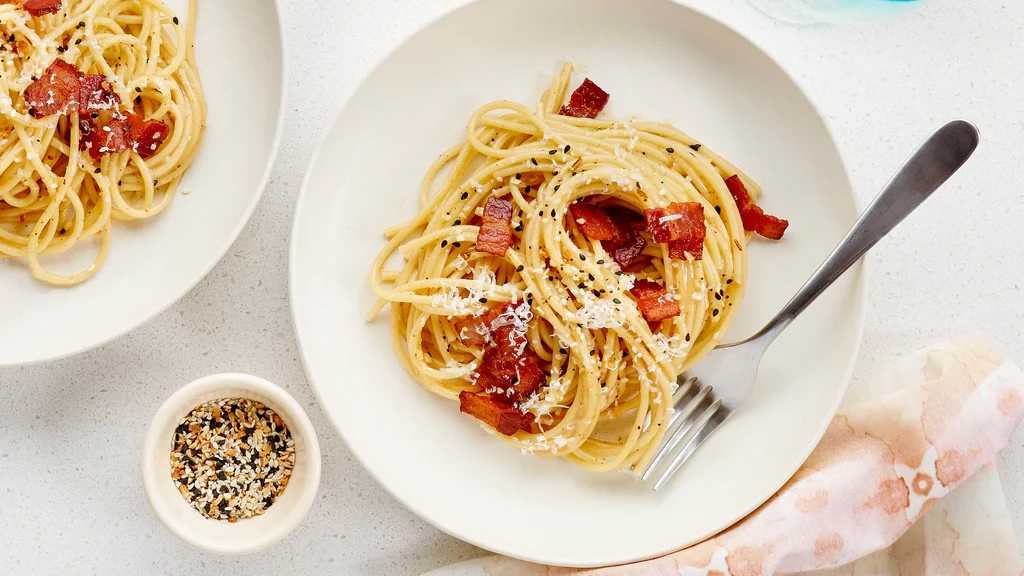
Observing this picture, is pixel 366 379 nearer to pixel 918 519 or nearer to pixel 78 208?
pixel 78 208

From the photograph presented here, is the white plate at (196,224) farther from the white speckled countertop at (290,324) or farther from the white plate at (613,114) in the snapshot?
the white plate at (613,114)

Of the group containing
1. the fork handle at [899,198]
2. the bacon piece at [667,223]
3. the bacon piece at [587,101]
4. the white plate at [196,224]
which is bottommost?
the white plate at [196,224]

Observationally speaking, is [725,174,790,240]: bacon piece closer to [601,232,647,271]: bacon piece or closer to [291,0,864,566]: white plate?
[291,0,864,566]: white plate

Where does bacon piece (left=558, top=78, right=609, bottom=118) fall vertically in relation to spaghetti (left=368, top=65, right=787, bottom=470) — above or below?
above

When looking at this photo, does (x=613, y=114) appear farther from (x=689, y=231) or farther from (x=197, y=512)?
(x=197, y=512)

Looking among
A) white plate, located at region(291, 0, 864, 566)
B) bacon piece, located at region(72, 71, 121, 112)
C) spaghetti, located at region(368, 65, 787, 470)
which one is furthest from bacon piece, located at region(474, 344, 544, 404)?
bacon piece, located at region(72, 71, 121, 112)

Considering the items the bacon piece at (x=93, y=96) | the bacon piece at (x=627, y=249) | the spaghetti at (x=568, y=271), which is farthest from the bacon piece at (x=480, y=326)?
the bacon piece at (x=93, y=96)
